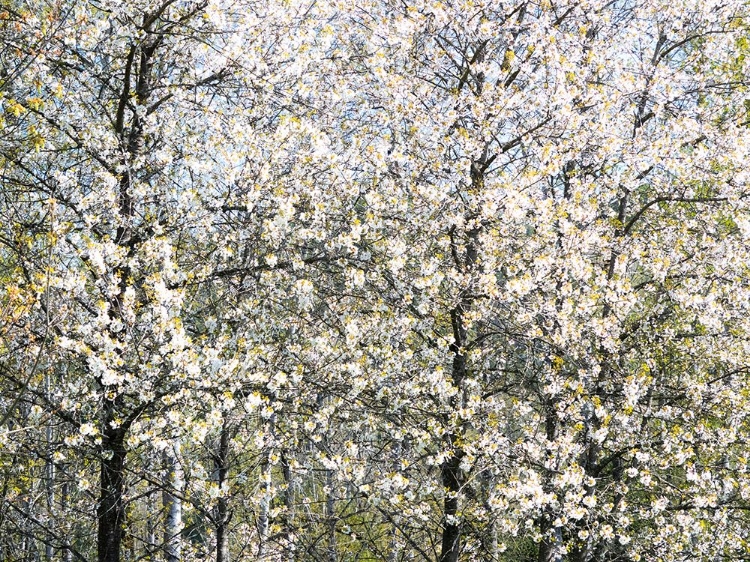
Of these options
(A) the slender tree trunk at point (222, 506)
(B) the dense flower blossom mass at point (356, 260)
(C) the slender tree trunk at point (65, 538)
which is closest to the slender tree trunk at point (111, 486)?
(B) the dense flower blossom mass at point (356, 260)

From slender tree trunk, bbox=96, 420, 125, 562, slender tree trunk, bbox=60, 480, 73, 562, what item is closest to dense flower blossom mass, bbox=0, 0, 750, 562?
slender tree trunk, bbox=96, 420, 125, 562

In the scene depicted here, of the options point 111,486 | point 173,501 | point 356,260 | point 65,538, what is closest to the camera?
point 111,486

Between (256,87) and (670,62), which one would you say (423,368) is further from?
(670,62)

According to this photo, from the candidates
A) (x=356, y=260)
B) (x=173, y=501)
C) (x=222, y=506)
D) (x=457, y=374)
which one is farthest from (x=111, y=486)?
(x=457, y=374)

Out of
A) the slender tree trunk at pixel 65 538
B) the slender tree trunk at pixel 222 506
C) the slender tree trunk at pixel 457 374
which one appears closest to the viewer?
the slender tree trunk at pixel 65 538

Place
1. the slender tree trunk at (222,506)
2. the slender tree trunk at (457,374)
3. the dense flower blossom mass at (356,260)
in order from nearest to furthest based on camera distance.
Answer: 1. the dense flower blossom mass at (356,260)
2. the slender tree trunk at (222,506)
3. the slender tree trunk at (457,374)

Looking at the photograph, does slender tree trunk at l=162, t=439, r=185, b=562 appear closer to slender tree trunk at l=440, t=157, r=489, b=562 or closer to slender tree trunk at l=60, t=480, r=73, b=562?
slender tree trunk at l=60, t=480, r=73, b=562

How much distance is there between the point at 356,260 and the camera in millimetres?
6125

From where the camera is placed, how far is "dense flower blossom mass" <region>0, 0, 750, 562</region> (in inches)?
207

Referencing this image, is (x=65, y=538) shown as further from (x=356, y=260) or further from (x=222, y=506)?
(x=356, y=260)

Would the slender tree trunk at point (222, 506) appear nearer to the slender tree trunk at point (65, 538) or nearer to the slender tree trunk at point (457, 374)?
the slender tree trunk at point (65, 538)

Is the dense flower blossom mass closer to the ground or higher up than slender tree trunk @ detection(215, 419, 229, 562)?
higher up

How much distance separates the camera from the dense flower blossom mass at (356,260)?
5.25m

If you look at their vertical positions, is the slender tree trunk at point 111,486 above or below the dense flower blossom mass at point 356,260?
below
